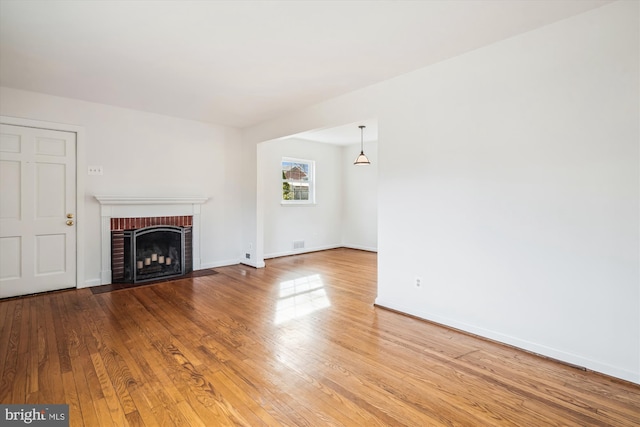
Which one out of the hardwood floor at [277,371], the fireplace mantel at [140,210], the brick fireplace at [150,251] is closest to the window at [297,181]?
the fireplace mantel at [140,210]

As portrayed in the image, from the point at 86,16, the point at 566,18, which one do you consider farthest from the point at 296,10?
the point at 566,18

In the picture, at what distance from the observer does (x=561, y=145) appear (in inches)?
96.8

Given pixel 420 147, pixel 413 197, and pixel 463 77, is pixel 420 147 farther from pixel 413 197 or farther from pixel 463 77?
pixel 463 77

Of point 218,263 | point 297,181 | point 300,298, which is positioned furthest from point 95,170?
point 297,181

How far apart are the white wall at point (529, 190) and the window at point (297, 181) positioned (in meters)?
3.90

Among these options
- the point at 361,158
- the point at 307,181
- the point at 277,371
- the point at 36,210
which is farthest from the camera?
the point at 307,181

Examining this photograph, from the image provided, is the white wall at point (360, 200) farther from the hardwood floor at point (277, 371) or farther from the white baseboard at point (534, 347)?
the white baseboard at point (534, 347)

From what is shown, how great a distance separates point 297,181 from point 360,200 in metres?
1.69

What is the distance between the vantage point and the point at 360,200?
26.4 feet

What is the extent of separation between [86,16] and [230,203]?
12.7 feet

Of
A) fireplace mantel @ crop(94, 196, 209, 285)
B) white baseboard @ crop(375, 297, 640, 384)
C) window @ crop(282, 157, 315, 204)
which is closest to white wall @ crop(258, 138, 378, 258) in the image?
Result: window @ crop(282, 157, 315, 204)

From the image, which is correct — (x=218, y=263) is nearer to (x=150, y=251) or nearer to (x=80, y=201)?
(x=150, y=251)

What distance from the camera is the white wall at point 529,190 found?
2.23 m

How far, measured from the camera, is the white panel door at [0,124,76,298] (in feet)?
13.1
